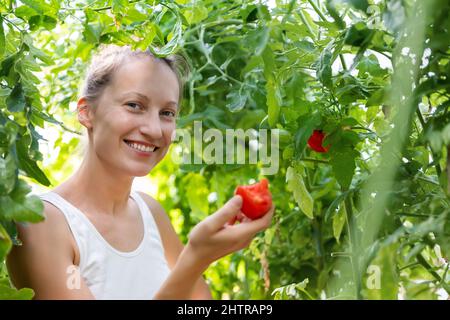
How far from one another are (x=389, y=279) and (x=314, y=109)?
0.42 meters

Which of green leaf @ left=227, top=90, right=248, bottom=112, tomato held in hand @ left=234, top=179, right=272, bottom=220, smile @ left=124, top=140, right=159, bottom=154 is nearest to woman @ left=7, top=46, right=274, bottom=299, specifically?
smile @ left=124, top=140, right=159, bottom=154

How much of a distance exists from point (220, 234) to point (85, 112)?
497 mm

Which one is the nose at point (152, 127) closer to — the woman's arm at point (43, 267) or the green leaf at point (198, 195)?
the woman's arm at point (43, 267)

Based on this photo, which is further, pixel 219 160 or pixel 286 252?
pixel 286 252

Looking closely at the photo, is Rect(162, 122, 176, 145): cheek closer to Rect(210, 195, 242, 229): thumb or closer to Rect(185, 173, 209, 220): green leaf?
Rect(210, 195, 242, 229): thumb

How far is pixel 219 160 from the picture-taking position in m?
1.62

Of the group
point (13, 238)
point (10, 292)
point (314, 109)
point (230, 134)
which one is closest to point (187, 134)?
point (230, 134)

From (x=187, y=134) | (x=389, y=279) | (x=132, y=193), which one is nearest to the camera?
(x=389, y=279)

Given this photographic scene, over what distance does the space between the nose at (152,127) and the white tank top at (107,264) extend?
6.7 inches

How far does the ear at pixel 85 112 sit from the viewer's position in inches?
51.3

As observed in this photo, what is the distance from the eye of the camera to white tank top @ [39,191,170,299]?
1204mm

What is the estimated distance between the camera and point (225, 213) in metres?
0.91

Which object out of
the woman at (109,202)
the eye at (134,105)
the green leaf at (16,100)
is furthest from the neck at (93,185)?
the green leaf at (16,100)
